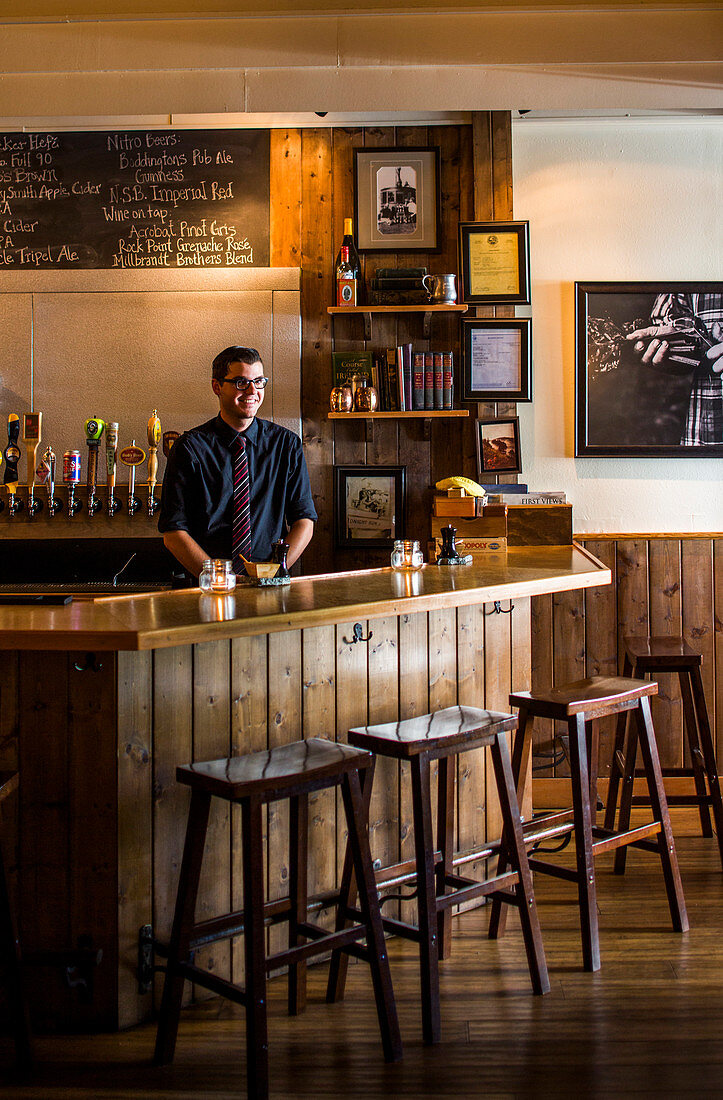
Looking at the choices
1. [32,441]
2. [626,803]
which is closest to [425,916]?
[626,803]

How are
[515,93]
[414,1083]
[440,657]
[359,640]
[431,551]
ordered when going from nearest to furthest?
[414,1083] < [359,640] < [440,657] < [515,93] < [431,551]

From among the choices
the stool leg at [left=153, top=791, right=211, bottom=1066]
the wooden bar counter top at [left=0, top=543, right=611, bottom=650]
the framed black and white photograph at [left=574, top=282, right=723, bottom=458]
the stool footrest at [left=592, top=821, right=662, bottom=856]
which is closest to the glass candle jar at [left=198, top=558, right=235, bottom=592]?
the wooden bar counter top at [left=0, top=543, right=611, bottom=650]

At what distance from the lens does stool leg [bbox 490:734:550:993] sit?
245 centimetres

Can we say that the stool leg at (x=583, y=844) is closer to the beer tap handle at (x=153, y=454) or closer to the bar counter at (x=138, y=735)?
the bar counter at (x=138, y=735)

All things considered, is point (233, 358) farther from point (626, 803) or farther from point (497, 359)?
point (626, 803)

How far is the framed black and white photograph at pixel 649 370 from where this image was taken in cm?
421

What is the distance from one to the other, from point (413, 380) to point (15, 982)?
2736mm

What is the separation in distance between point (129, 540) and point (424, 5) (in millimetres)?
2303

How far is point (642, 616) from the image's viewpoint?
413 cm

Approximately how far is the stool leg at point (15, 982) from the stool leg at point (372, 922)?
75cm

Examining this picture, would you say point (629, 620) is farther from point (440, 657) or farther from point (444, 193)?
point (444, 193)

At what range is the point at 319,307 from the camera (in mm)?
4168

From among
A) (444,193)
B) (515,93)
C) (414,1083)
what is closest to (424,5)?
(515,93)

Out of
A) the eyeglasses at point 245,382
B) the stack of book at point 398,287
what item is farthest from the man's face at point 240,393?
the stack of book at point 398,287
